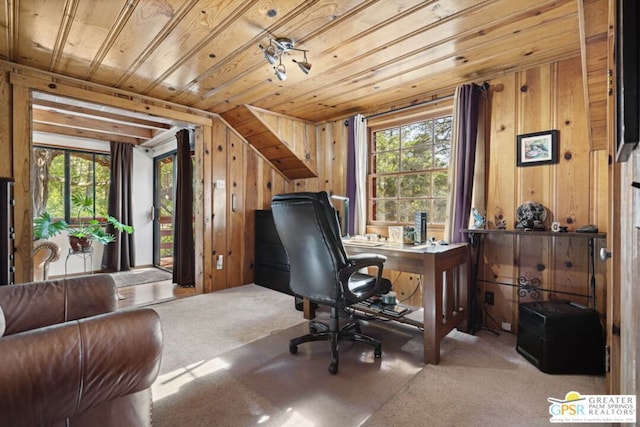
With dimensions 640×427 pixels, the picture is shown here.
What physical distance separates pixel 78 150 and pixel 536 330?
6372mm

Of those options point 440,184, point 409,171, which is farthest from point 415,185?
point 440,184

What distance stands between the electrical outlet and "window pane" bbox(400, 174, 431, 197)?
1.10 metres

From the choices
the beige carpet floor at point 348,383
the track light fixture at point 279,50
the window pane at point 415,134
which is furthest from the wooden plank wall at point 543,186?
the track light fixture at point 279,50

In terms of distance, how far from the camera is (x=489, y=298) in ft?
8.85

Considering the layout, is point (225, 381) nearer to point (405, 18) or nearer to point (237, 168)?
point (405, 18)

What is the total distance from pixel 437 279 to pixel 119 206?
5.20 metres

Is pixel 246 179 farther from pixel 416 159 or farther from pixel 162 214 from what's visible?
pixel 162 214

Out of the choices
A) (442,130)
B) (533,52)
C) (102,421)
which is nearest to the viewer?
(102,421)

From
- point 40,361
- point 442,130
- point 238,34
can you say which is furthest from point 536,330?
point 238,34

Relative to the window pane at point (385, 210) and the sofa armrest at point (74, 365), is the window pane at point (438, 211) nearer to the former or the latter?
the window pane at point (385, 210)

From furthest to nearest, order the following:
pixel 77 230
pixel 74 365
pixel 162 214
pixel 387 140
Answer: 1. pixel 162 214
2. pixel 77 230
3. pixel 387 140
4. pixel 74 365

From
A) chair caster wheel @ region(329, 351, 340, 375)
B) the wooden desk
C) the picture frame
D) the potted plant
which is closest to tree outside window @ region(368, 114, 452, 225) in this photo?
the picture frame

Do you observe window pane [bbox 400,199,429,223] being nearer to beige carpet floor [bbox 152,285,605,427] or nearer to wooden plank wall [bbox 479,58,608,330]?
wooden plank wall [bbox 479,58,608,330]

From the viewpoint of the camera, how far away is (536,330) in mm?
2002
